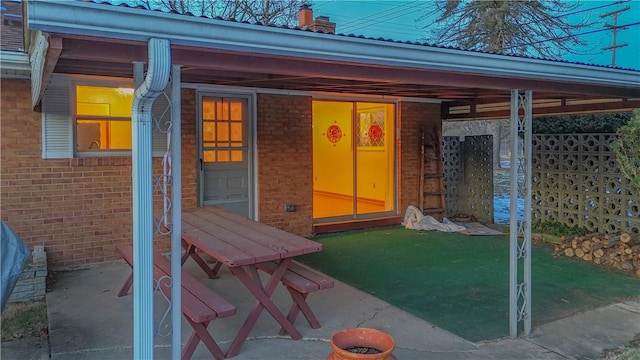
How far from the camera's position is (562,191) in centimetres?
841

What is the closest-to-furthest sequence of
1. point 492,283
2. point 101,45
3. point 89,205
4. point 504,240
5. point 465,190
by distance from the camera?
point 101,45 < point 492,283 < point 89,205 < point 504,240 < point 465,190

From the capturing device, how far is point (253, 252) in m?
3.86

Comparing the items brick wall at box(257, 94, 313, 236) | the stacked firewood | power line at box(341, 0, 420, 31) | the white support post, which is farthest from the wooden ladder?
power line at box(341, 0, 420, 31)

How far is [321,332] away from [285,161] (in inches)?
162

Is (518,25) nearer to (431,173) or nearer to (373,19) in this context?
(373,19)

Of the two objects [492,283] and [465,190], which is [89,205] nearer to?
[492,283]

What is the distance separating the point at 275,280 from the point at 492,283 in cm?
300

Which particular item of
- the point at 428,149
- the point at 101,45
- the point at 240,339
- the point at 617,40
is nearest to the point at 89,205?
the point at 240,339

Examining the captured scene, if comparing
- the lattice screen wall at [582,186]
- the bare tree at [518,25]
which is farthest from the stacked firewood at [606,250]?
the bare tree at [518,25]

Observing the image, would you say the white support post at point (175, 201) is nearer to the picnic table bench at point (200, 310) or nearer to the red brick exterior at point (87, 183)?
the picnic table bench at point (200, 310)

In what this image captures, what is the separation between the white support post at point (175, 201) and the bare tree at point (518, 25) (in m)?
13.5

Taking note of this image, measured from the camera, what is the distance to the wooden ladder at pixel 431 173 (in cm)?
970

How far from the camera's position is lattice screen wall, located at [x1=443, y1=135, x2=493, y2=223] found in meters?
9.80

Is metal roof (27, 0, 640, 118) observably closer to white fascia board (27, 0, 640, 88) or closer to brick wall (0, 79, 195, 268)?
white fascia board (27, 0, 640, 88)
